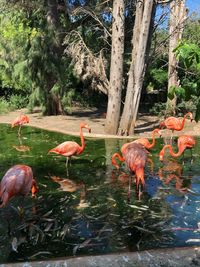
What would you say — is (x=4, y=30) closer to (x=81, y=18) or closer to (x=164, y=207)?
(x=81, y=18)

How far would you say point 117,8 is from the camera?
13219 mm

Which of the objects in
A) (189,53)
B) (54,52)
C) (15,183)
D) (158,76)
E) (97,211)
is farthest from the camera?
(158,76)

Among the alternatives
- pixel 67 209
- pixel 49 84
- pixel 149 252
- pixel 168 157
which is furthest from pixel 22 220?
pixel 49 84

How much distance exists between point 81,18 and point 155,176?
11.3m

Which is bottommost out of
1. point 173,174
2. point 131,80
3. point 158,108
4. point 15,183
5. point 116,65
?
point 173,174

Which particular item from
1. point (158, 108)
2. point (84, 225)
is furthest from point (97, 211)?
point (158, 108)

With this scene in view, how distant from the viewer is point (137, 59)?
1286 cm

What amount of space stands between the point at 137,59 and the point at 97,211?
7.57 m

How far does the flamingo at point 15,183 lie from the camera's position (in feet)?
18.1

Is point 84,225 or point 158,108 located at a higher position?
point 158,108

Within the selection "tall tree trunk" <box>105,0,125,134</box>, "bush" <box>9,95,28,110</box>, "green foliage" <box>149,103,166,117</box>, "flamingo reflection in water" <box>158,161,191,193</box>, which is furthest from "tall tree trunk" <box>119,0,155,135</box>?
"bush" <box>9,95,28,110</box>

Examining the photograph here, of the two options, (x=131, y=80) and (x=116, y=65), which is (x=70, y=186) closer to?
(x=131, y=80)

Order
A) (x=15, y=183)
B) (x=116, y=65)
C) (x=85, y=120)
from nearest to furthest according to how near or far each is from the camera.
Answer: (x=15, y=183) < (x=116, y=65) < (x=85, y=120)

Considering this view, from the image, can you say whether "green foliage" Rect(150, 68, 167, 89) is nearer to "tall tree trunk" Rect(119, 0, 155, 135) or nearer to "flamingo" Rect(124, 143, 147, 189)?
"tall tree trunk" Rect(119, 0, 155, 135)
